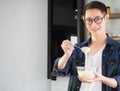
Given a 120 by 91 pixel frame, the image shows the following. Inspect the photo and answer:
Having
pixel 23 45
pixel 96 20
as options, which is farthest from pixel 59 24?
pixel 96 20

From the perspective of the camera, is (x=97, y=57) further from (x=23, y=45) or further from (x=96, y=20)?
(x=23, y=45)

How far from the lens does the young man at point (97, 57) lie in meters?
Result: 1.22

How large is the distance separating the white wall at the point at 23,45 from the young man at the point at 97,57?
5.30ft

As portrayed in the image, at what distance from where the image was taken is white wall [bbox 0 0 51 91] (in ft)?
9.64

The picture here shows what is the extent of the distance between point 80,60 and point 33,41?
5.79 ft

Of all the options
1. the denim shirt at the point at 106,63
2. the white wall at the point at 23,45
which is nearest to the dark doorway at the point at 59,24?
the white wall at the point at 23,45

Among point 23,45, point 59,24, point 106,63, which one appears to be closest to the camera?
point 106,63

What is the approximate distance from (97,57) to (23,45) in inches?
76.8

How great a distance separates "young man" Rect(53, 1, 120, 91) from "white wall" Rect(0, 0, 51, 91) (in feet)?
5.30

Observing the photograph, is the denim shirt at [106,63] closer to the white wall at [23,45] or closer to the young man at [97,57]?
the young man at [97,57]

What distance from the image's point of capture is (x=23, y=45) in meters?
3.07

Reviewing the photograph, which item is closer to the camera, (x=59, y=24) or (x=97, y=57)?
(x=97, y=57)

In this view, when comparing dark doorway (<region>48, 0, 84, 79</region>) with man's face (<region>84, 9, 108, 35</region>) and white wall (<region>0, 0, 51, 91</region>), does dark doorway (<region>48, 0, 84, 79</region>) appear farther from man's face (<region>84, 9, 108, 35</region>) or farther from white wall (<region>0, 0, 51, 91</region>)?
man's face (<region>84, 9, 108, 35</region>)

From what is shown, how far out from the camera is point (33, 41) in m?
3.00
